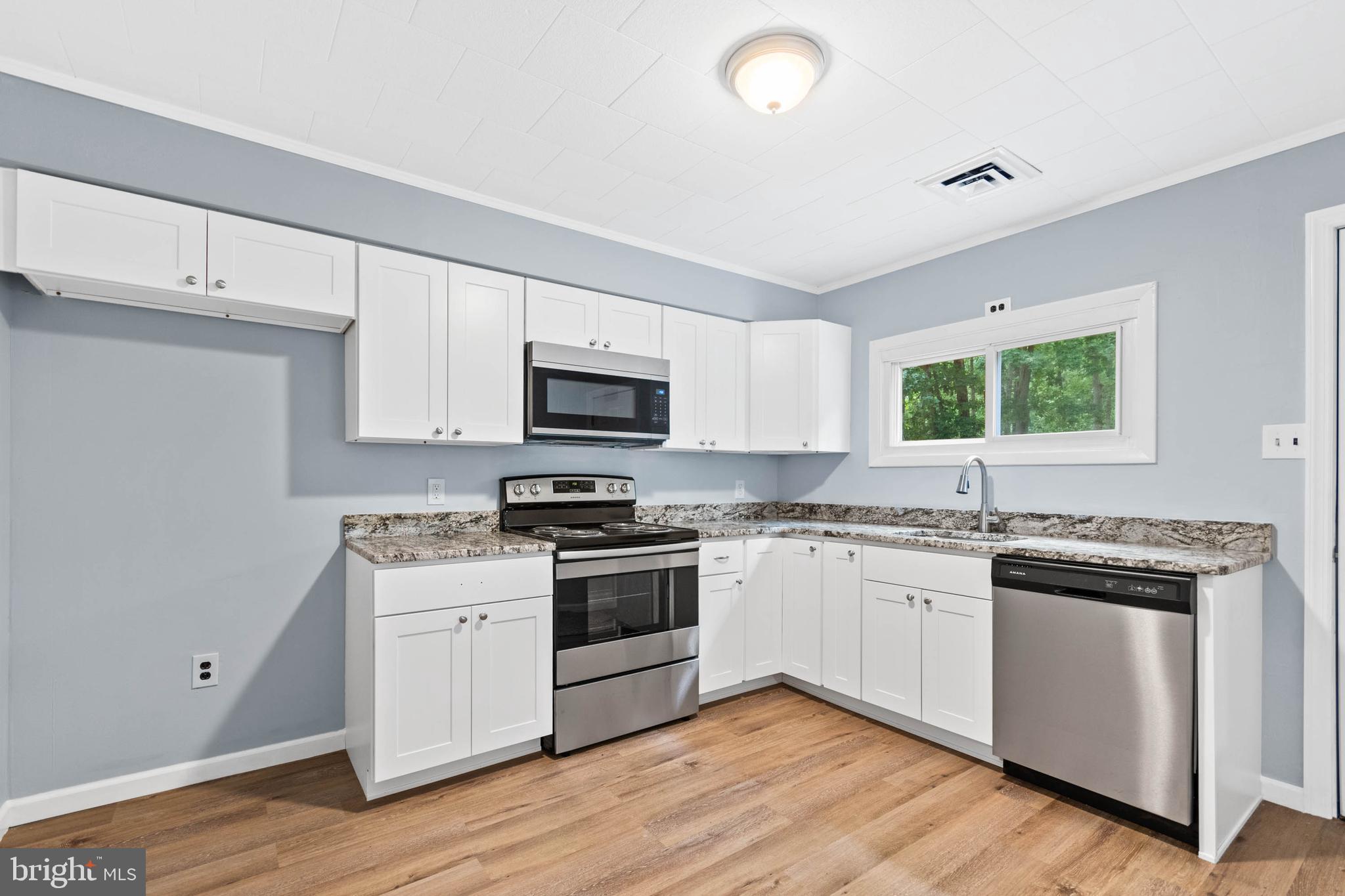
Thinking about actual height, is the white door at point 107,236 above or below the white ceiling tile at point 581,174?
below

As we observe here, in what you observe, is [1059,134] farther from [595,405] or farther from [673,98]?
[595,405]

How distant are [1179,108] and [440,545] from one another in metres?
3.18

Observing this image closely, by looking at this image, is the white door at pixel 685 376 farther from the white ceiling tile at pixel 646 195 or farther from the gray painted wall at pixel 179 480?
the gray painted wall at pixel 179 480

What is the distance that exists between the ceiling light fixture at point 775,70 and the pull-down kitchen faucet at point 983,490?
1.95m

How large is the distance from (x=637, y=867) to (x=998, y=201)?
3.13 m

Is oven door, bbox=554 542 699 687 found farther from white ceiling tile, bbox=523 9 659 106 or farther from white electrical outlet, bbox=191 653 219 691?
white ceiling tile, bbox=523 9 659 106

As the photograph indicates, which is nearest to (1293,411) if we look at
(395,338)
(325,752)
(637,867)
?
(637,867)

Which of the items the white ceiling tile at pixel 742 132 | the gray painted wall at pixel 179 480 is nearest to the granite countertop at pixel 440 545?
the gray painted wall at pixel 179 480

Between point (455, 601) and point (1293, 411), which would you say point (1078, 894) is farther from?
point (455, 601)

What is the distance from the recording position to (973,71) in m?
2.00

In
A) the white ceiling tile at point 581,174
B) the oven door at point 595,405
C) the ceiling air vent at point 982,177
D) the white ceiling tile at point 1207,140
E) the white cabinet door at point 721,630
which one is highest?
the white ceiling tile at point 581,174

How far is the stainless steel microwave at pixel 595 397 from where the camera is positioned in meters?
3.00

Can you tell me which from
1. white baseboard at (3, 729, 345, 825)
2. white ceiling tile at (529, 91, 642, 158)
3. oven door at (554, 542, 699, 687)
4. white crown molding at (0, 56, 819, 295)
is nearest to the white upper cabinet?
white crown molding at (0, 56, 819, 295)

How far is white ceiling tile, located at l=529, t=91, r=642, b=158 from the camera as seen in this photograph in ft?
7.30
